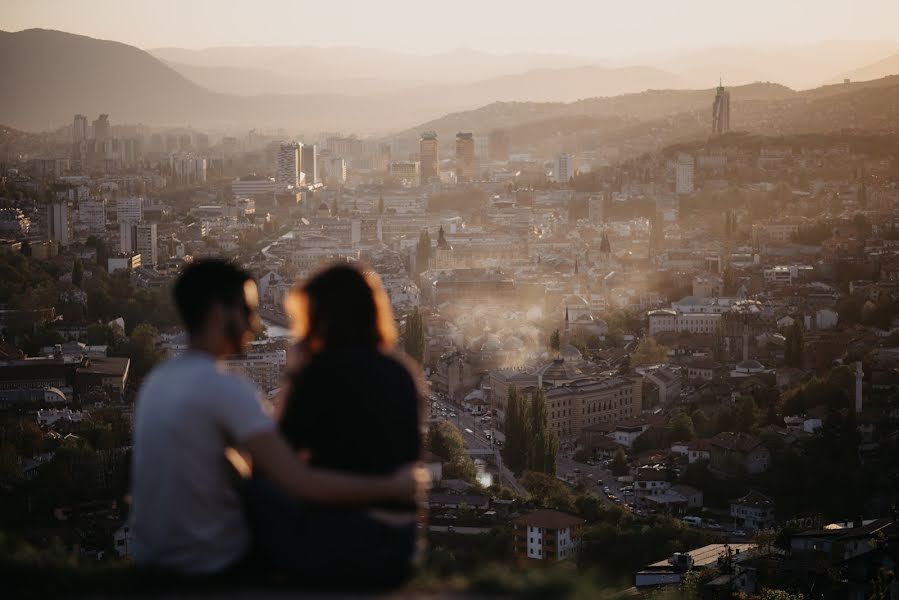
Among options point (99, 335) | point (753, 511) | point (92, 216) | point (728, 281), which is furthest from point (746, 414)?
point (92, 216)

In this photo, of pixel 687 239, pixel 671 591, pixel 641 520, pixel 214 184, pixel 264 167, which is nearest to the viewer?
pixel 671 591

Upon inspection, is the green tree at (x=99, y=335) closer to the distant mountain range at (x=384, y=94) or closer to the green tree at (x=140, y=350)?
the green tree at (x=140, y=350)

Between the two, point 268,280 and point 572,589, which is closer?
point 572,589

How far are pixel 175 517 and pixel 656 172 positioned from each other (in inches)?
1823

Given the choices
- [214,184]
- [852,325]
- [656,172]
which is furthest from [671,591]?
[214,184]

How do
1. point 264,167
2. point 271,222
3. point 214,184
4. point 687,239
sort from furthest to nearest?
1. point 264,167
2. point 214,184
3. point 271,222
4. point 687,239

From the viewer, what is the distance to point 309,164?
208 feet

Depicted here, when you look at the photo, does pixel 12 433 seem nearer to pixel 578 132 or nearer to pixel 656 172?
pixel 656 172

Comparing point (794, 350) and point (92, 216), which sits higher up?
point (92, 216)

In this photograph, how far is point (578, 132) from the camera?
72.7 m

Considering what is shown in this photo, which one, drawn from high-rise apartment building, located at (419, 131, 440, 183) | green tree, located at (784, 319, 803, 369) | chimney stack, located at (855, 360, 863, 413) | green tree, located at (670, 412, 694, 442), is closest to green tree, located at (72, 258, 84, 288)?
green tree, located at (784, 319, 803, 369)

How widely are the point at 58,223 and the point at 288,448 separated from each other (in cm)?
3610

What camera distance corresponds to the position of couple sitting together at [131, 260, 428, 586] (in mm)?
2074

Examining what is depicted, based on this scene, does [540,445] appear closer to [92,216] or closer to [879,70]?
[92,216]
